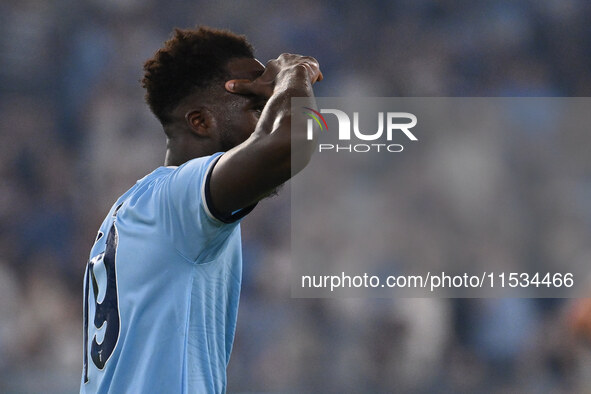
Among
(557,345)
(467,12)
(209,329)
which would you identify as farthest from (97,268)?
(467,12)

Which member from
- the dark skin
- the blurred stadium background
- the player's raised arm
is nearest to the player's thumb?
the dark skin

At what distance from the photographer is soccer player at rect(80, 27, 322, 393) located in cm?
131

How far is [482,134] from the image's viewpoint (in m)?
5.25

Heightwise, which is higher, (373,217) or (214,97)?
(373,217)

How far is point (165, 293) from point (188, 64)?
2.07ft

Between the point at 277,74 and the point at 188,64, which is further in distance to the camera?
the point at 188,64

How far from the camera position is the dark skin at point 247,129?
1267 millimetres

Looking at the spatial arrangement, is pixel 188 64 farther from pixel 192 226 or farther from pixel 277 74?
pixel 192 226

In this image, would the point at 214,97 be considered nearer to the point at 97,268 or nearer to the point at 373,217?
the point at 97,268

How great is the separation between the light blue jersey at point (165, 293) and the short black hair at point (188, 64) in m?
0.30

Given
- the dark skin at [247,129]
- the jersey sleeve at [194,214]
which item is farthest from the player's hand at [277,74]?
the jersey sleeve at [194,214]

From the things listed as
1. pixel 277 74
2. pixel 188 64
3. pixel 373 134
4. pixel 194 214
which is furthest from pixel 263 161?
pixel 373 134

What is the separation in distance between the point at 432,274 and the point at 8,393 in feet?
10.1

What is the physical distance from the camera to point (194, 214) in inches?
53.5
